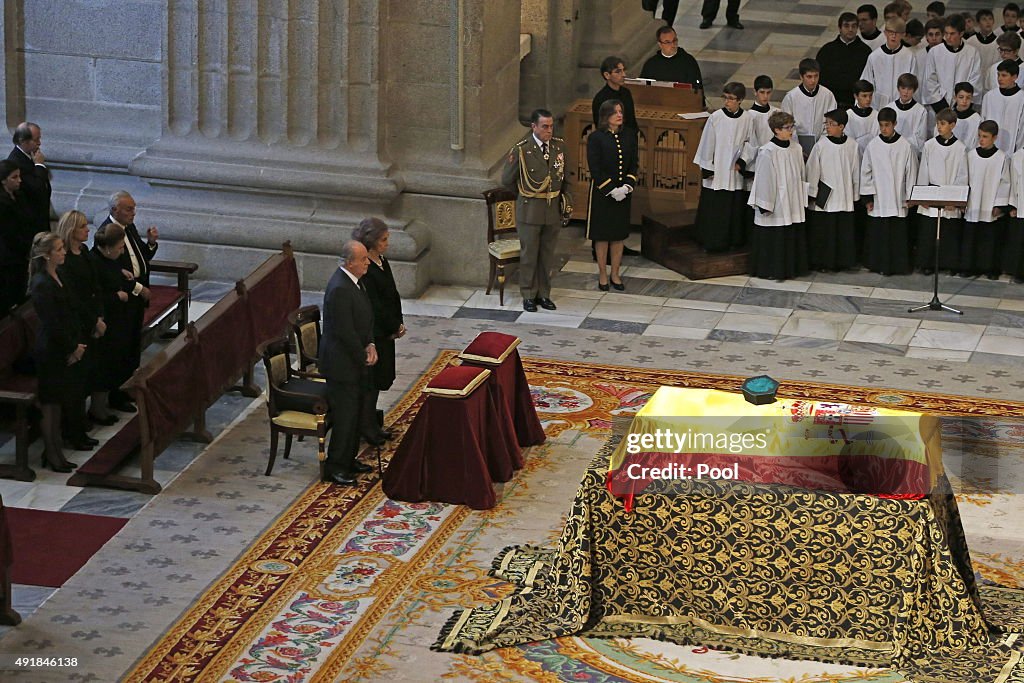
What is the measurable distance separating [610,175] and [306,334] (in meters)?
3.96

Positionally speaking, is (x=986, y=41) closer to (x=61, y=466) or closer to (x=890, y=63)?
(x=890, y=63)

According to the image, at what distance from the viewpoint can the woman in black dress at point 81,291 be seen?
11.1 m

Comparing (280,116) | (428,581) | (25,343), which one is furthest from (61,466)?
(280,116)

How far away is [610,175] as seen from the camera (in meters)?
14.5

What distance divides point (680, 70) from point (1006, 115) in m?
3.22

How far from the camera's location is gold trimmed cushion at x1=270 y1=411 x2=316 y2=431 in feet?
36.0

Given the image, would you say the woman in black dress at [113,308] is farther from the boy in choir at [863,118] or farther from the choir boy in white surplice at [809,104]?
the boy in choir at [863,118]

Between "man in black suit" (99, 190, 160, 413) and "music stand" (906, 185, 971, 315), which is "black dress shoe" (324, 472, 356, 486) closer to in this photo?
"man in black suit" (99, 190, 160, 413)

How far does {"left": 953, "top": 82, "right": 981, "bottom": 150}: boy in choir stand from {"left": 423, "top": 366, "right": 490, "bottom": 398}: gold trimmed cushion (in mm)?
6676

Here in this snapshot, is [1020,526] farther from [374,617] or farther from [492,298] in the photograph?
[492,298]

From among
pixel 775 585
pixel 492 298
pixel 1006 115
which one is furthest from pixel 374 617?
pixel 1006 115

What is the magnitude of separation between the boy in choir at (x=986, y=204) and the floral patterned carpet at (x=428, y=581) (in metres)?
3.27

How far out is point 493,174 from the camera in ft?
48.9

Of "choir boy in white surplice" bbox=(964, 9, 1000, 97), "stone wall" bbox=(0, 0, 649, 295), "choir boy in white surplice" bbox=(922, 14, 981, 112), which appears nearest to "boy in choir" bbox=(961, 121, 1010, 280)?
"choir boy in white surplice" bbox=(922, 14, 981, 112)
